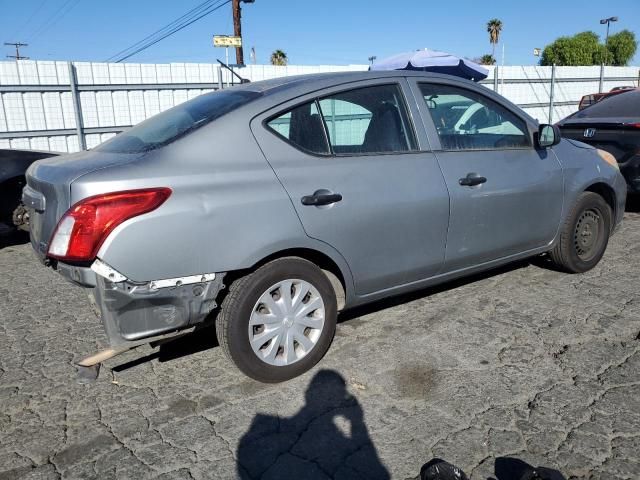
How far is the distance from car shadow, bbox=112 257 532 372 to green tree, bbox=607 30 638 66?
2630 inches

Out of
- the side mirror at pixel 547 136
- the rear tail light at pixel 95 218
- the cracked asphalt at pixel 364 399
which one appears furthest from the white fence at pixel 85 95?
the side mirror at pixel 547 136

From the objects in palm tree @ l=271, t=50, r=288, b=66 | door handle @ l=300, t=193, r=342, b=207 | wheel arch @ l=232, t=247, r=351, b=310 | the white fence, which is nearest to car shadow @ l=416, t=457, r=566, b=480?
wheel arch @ l=232, t=247, r=351, b=310

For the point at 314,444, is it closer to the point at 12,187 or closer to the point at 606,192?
the point at 606,192

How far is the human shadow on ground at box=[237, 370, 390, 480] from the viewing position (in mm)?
2297

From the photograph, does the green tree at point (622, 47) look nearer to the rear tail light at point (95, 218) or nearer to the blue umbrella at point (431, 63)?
the blue umbrella at point (431, 63)

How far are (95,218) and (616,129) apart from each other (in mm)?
6129

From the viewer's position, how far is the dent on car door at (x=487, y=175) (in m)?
3.53

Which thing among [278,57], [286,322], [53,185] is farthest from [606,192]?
[278,57]

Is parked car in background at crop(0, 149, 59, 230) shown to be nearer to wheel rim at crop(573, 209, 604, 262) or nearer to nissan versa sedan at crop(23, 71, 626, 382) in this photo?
nissan versa sedan at crop(23, 71, 626, 382)

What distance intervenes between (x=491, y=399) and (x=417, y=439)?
1.80 feet

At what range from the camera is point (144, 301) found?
2562 millimetres

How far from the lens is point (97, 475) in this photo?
7.58 feet

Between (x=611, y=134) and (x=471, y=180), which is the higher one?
(x=611, y=134)

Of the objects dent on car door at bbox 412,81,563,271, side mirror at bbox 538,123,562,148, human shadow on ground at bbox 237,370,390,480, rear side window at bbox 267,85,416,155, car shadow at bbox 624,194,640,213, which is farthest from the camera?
car shadow at bbox 624,194,640,213
